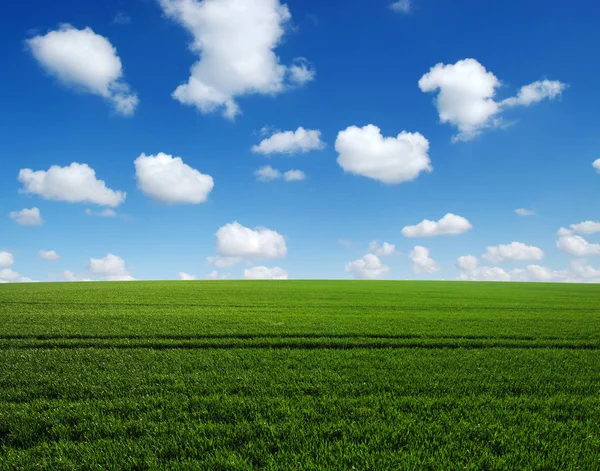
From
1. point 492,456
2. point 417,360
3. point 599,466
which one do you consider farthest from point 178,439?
point 417,360

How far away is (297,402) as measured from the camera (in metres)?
7.04

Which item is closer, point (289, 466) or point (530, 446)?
point (289, 466)

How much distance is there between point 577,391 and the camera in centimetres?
815

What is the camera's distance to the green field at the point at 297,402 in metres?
5.34

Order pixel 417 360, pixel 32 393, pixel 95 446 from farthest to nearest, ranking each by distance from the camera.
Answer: pixel 417 360 → pixel 32 393 → pixel 95 446

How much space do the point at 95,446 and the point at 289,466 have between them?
3.04 meters

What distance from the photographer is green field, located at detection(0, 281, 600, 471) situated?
5.34m

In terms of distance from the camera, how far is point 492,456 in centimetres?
528

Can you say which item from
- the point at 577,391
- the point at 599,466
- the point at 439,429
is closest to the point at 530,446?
the point at 599,466

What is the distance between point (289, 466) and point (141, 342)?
9705mm

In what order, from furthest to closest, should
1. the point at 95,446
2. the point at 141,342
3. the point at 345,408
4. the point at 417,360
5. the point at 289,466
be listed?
the point at 141,342 → the point at 417,360 → the point at 345,408 → the point at 95,446 → the point at 289,466

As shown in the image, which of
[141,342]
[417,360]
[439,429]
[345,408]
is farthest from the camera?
[141,342]

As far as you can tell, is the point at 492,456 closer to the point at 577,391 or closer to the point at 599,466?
the point at 599,466

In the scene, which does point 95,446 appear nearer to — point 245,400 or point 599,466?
point 245,400
